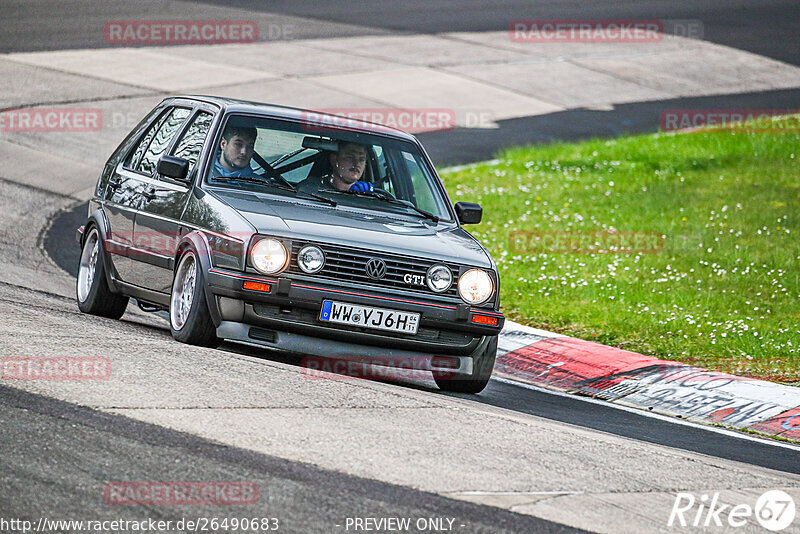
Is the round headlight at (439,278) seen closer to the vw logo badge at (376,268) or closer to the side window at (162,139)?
the vw logo badge at (376,268)

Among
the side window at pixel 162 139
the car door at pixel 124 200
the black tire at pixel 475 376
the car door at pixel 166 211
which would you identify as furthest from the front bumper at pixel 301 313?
the side window at pixel 162 139

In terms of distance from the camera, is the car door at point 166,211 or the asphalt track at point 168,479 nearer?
the asphalt track at point 168,479

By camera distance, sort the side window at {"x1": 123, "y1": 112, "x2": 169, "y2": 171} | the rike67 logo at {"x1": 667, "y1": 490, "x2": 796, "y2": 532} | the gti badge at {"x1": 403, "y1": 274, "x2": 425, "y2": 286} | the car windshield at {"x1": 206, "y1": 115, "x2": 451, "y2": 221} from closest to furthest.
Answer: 1. the rike67 logo at {"x1": 667, "y1": 490, "x2": 796, "y2": 532}
2. the gti badge at {"x1": 403, "y1": 274, "x2": 425, "y2": 286}
3. the car windshield at {"x1": 206, "y1": 115, "x2": 451, "y2": 221}
4. the side window at {"x1": 123, "y1": 112, "x2": 169, "y2": 171}

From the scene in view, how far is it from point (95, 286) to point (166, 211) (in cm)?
119

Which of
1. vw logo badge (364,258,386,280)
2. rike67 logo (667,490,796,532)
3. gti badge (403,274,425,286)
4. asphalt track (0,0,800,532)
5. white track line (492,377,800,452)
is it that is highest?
vw logo badge (364,258,386,280)

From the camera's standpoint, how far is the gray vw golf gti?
24.0ft

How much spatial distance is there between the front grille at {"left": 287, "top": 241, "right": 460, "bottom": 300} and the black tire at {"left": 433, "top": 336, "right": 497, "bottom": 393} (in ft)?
2.25

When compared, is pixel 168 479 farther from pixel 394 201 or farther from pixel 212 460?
pixel 394 201

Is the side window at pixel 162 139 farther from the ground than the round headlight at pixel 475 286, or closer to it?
farther from the ground

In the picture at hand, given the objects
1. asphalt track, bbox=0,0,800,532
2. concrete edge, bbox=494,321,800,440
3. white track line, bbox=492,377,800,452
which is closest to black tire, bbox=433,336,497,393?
asphalt track, bbox=0,0,800,532

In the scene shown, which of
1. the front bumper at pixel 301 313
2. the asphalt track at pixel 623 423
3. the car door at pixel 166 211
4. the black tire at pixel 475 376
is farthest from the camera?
the car door at pixel 166 211

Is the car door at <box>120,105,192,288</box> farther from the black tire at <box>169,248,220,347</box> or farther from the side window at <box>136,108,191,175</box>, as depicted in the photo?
the black tire at <box>169,248,220,347</box>

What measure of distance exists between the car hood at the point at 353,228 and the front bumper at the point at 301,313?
0.95ft

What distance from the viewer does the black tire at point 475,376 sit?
25.9ft
